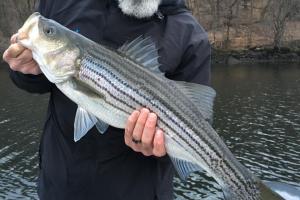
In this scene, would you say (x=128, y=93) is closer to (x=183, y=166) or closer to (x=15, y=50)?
(x=183, y=166)

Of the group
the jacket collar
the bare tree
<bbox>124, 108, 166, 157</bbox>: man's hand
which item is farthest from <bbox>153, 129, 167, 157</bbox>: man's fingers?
the bare tree

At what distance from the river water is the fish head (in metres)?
14.0

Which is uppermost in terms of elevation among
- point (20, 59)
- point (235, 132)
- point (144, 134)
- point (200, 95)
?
point (20, 59)

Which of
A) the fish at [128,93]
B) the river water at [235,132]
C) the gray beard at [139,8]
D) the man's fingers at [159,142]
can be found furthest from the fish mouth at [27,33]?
the river water at [235,132]

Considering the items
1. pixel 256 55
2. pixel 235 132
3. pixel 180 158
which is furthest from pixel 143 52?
pixel 256 55

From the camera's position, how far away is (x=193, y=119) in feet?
11.6

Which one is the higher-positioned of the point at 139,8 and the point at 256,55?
the point at 139,8

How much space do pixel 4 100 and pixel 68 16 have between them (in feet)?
103

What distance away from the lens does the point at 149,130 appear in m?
3.38

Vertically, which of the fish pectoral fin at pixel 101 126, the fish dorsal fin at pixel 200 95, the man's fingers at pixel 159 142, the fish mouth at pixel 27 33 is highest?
the fish mouth at pixel 27 33

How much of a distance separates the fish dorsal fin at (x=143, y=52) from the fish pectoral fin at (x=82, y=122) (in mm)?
523

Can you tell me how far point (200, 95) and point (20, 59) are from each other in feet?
4.51

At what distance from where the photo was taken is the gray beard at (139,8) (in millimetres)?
3807

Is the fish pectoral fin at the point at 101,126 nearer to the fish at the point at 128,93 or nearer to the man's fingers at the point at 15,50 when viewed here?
the fish at the point at 128,93
